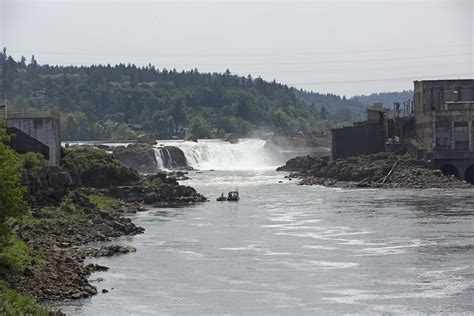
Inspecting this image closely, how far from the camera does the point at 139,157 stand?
163 meters

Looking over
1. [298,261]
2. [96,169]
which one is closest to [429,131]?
[96,169]

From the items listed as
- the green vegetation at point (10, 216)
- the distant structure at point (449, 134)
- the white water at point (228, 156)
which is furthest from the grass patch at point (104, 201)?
the white water at point (228, 156)

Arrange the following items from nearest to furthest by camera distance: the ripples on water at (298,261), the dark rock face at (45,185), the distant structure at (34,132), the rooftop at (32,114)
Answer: the ripples on water at (298,261) < the dark rock face at (45,185) < the distant structure at (34,132) < the rooftop at (32,114)

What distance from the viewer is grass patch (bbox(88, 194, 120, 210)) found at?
91.5m

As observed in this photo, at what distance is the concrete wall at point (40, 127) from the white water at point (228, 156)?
8092 centimetres

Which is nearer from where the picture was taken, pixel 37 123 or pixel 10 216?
pixel 10 216

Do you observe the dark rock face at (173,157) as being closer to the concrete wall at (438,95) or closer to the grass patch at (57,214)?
the concrete wall at (438,95)

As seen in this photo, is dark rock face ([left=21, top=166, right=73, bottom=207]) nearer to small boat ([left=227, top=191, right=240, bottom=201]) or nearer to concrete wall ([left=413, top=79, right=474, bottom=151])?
small boat ([left=227, top=191, right=240, bottom=201])

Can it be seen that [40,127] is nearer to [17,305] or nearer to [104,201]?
[104,201]

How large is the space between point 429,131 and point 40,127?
55712 millimetres

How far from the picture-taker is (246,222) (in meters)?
86.9

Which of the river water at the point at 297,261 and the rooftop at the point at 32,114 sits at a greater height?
the rooftop at the point at 32,114

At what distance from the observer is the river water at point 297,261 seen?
1996 inches

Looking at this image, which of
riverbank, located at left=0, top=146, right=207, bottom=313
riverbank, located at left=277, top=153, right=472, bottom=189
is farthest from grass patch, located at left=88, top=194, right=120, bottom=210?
riverbank, located at left=277, top=153, right=472, bottom=189
